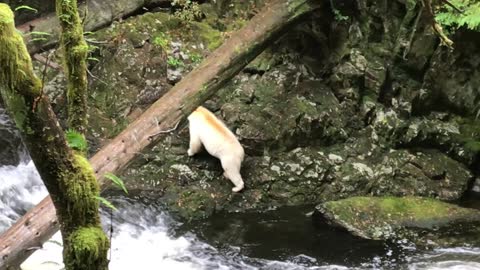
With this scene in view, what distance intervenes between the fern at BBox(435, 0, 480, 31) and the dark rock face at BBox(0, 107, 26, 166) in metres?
6.58

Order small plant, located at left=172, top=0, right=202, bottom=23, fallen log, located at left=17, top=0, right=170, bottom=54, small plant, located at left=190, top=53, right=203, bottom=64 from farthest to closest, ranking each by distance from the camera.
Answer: small plant, located at left=172, top=0, right=202, bottom=23 → small plant, located at left=190, top=53, right=203, bottom=64 → fallen log, located at left=17, top=0, right=170, bottom=54

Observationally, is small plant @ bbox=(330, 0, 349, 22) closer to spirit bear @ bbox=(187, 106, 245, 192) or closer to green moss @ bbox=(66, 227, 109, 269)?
spirit bear @ bbox=(187, 106, 245, 192)

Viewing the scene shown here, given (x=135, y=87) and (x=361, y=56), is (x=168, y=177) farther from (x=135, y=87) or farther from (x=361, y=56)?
(x=361, y=56)

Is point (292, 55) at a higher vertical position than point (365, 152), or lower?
higher

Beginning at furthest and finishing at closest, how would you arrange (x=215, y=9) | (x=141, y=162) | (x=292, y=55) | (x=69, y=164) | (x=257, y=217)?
(x=215, y=9)
(x=292, y=55)
(x=141, y=162)
(x=257, y=217)
(x=69, y=164)

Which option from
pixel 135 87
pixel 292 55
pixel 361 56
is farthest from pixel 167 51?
pixel 361 56

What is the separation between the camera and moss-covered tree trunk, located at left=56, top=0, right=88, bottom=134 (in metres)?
3.17

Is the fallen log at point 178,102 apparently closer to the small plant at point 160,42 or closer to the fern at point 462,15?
the fern at point 462,15

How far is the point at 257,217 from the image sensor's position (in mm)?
7910

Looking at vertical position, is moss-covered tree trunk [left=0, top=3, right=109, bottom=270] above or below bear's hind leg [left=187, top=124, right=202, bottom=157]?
below

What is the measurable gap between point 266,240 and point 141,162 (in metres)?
2.40

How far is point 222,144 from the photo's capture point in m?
8.09

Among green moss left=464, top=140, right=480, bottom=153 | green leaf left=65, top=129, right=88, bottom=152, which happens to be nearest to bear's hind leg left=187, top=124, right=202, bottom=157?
green moss left=464, top=140, right=480, bottom=153

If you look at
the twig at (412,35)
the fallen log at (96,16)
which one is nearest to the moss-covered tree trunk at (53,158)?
the fallen log at (96,16)
